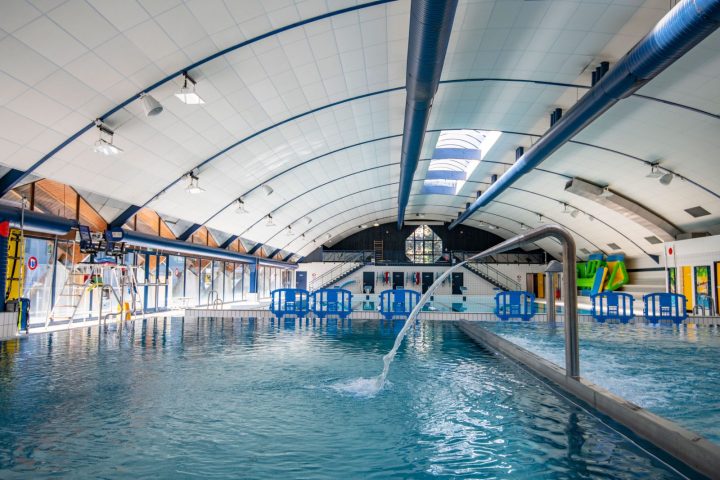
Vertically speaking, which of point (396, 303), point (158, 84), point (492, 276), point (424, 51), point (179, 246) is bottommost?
point (396, 303)

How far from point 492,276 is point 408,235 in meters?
7.75

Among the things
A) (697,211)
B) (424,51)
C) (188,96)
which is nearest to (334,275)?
(697,211)

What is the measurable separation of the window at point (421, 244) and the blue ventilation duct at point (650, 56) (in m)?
27.3

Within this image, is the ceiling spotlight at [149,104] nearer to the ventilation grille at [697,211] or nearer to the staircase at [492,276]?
the ventilation grille at [697,211]

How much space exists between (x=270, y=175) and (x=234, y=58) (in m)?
7.68

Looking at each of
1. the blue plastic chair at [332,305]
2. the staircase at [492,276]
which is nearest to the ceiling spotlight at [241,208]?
the blue plastic chair at [332,305]

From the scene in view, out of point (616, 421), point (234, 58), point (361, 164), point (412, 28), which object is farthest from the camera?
point (361, 164)

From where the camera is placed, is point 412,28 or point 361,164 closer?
point 412,28

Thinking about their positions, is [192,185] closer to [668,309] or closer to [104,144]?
[104,144]

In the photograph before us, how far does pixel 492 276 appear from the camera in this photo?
36.0 m

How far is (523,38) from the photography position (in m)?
8.84

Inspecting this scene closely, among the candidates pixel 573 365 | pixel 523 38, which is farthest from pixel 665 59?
pixel 573 365

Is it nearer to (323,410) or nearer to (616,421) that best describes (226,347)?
(323,410)

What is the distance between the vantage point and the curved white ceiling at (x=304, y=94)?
277 inches
